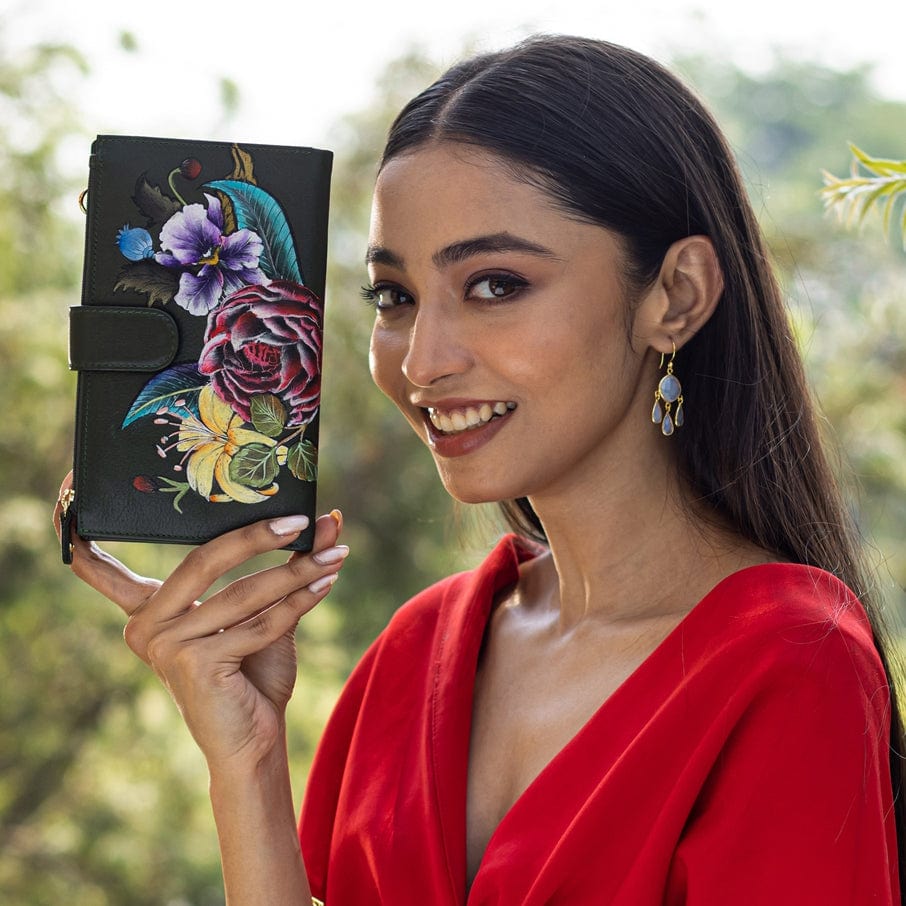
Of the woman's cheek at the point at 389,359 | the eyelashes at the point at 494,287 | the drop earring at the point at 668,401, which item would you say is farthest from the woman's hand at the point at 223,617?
the drop earring at the point at 668,401

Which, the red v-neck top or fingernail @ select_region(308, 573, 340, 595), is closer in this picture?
the red v-neck top

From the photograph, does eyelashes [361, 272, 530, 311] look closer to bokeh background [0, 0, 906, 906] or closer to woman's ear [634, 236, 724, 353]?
woman's ear [634, 236, 724, 353]

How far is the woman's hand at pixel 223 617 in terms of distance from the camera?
4.97ft

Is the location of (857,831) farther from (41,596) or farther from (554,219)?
(41,596)

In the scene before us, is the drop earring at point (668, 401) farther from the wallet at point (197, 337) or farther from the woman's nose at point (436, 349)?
the wallet at point (197, 337)

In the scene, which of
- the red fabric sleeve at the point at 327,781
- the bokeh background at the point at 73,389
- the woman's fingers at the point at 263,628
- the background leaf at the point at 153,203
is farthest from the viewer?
the bokeh background at the point at 73,389

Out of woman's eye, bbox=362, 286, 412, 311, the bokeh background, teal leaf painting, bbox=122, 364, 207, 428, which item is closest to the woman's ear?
woman's eye, bbox=362, 286, 412, 311

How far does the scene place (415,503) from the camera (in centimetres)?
439

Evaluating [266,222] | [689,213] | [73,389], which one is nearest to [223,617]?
[266,222]

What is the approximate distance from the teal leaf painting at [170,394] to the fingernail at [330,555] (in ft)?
0.77

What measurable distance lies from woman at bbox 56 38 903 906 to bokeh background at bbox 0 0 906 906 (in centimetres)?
184

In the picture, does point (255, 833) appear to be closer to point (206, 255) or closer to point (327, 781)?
point (327, 781)

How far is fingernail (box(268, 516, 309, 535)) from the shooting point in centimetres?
149

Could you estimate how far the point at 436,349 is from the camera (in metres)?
1.53
